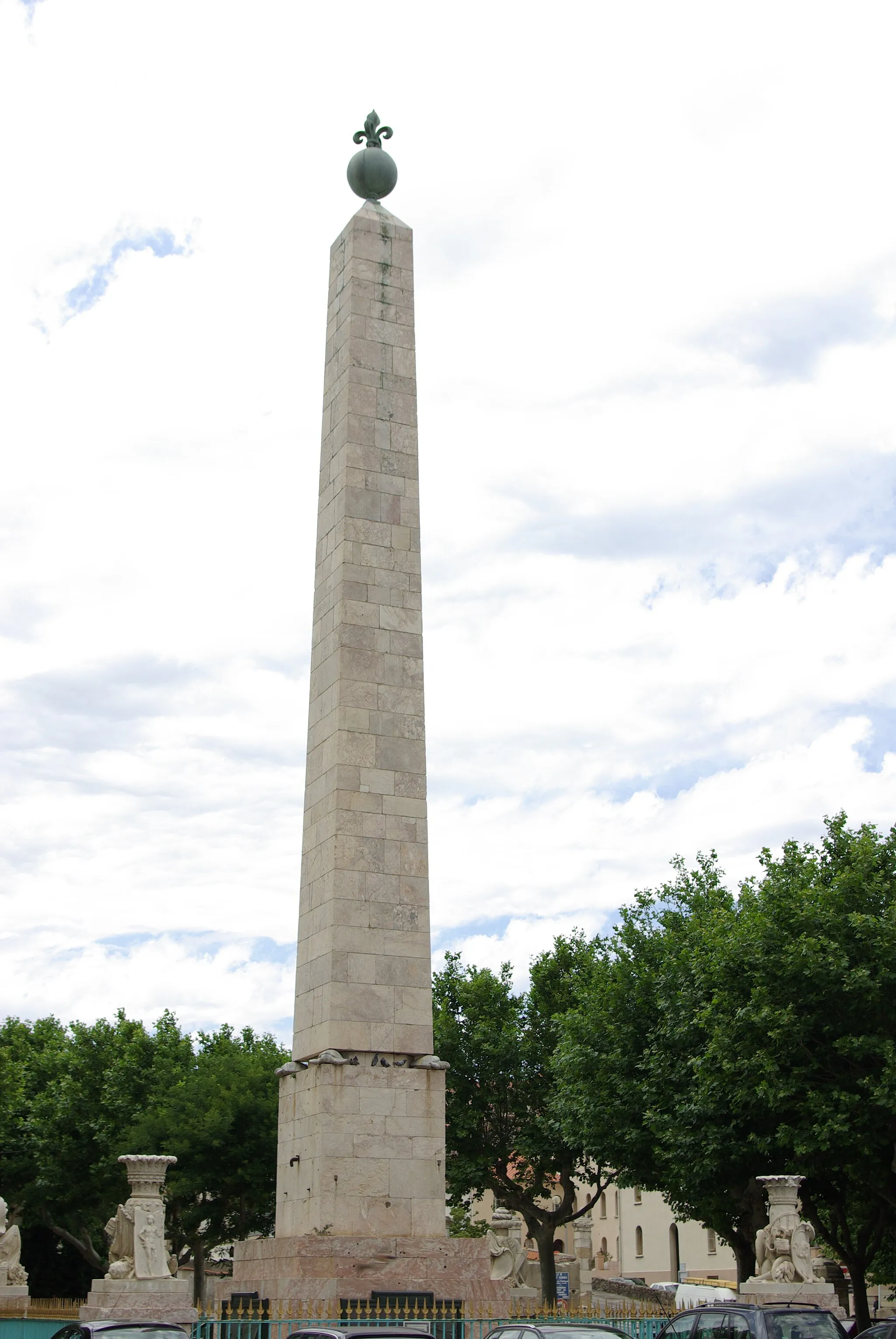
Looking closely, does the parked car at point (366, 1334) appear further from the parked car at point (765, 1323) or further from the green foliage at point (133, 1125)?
the green foliage at point (133, 1125)

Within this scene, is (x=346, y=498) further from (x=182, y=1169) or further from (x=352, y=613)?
(x=182, y=1169)

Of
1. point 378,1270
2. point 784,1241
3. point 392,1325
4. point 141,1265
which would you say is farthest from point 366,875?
point 784,1241

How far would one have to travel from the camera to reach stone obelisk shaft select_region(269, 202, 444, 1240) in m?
21.1

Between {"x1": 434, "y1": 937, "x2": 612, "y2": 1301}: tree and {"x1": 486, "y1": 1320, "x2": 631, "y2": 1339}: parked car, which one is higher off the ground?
{"x1": 434, "y1": 937, "x2": 612, "y2": 1301}: tree

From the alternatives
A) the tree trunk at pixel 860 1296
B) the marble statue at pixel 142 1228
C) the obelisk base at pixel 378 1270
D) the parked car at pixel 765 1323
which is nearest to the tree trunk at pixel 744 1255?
the tree trunk at pixel 860 1296

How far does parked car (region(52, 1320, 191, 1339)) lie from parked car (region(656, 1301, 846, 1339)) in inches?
231

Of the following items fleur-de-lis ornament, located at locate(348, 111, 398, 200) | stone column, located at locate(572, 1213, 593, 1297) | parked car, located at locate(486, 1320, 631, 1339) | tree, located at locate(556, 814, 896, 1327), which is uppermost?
fleur-de-lis ornament, located at locate(348, 111, 398, 200)

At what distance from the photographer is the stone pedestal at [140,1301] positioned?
18.5 meters

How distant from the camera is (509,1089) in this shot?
4572 centimetres

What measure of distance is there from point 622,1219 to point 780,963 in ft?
170

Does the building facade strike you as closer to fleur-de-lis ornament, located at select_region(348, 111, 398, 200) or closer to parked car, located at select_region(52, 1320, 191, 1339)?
fleur-de-lis ornament, located at select_region(348, 111, 398, 200)

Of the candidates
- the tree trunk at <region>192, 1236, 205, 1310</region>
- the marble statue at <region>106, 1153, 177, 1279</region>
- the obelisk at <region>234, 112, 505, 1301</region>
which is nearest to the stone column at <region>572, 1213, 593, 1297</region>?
the tree trunk at <region>192, 1236, 205, 1310</region>

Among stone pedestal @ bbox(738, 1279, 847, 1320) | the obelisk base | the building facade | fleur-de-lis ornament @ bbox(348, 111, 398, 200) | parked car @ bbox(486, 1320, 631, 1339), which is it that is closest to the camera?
parked car @ bbox(486, 1320, 631, 1339)

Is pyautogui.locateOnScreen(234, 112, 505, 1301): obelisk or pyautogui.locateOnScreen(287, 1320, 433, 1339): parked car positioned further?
pyautogui.locateOnScreen(234, 112, 505, 1301): obelisk
